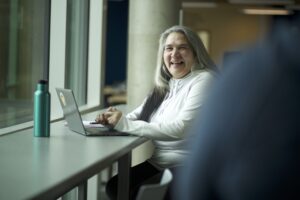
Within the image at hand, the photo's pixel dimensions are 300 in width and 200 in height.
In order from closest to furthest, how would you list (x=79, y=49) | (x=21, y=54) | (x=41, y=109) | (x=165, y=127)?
(x=41, y=109), (x=165, y=127), (x=21, y=54), (x=79, y=49)

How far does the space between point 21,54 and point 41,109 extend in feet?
3.98

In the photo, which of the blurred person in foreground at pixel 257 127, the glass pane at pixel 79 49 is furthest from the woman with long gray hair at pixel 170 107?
the glass pane at pixel 79 49

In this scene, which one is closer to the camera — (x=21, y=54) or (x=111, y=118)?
(x=111, y=118)

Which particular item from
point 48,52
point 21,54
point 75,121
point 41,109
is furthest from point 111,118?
point 48,52

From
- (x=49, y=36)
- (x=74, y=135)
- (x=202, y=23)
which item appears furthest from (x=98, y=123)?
(x=202, y=23)

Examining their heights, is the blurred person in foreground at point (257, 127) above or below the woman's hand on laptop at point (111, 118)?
above

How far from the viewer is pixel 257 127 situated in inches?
44.2

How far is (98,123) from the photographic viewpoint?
264cm

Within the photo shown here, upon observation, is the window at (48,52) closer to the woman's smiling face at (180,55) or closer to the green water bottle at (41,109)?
the green water bottle at (41,109)

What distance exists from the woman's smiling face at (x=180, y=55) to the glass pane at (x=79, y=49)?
1503mm

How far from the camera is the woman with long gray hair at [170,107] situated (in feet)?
8.15

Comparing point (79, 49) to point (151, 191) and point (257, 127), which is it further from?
point (257, 127)

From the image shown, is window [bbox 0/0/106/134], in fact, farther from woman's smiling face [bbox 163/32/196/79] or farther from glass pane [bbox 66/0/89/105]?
woman's smiling face [bbox 163/32/196/79]

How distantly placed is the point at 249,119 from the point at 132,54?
350 cm
